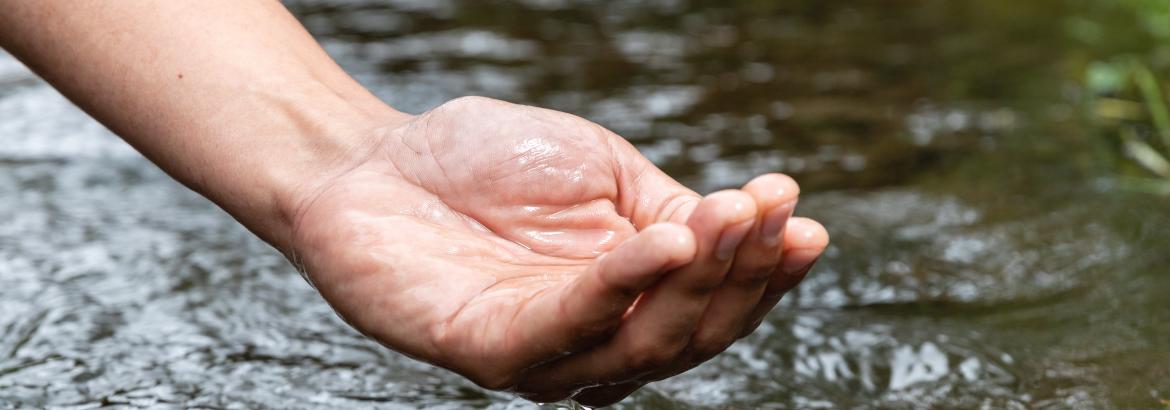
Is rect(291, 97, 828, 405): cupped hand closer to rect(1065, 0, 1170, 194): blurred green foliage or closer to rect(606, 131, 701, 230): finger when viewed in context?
rect(606, 131, 701, 230): finger

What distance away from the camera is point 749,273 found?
1.65 m

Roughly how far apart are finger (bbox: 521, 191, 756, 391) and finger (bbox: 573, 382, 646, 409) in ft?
0.27

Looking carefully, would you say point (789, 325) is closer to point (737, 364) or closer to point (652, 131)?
point (737, 364)

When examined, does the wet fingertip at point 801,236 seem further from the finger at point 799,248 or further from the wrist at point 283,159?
the wrist at point 283,159

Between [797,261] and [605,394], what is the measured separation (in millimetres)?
462

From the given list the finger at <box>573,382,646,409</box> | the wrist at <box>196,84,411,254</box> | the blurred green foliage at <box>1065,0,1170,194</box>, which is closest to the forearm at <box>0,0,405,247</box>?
the wrist at <box>196,84,411,254</box>

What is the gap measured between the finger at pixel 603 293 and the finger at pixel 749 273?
0.34 ft

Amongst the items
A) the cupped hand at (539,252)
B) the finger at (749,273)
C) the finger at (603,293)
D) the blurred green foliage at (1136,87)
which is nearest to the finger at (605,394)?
the cupped hand at (539,252)

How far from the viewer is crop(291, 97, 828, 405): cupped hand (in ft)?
5.21

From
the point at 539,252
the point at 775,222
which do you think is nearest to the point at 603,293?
the point at 775,222

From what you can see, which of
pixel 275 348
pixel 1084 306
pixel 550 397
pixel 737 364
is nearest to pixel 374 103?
pixel 275 348

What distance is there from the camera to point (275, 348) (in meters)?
2.82

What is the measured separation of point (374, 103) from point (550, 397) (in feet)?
2.94

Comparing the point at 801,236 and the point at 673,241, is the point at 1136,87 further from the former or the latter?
the point at 673,241
